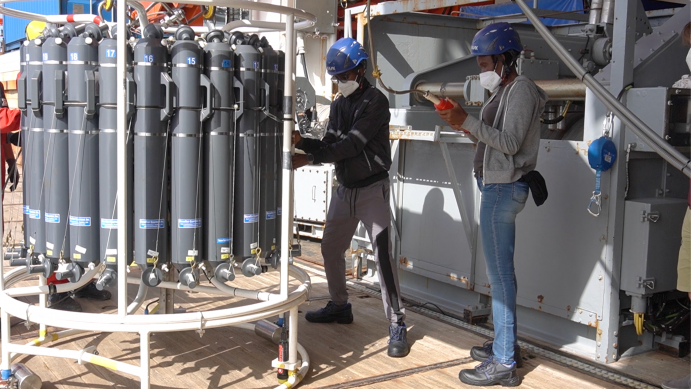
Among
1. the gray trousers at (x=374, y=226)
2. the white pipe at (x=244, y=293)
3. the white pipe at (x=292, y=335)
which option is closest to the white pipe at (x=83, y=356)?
the white pipe at (x=244, y=293)

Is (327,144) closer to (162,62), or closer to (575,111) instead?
(162,62)

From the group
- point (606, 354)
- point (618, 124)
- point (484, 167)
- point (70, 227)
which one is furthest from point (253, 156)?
point (606, 354)

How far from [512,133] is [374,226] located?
1228 mm

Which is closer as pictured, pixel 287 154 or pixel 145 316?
pixel 145 316

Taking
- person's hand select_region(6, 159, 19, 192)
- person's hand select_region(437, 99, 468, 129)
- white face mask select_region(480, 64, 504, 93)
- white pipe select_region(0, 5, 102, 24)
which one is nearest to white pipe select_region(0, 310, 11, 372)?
person's hand select_region(6, 159, 19, 192)

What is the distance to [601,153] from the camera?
4219mm

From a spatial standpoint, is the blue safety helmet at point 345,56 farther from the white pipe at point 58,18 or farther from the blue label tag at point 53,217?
the blue label tag at point 53,217

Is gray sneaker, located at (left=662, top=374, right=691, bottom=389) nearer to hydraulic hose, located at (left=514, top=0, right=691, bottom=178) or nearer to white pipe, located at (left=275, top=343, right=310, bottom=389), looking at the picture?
hydraulic hose, located at (left=514, top=0, right=691, bottom=178)

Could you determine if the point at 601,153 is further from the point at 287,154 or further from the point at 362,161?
the point at 287,154

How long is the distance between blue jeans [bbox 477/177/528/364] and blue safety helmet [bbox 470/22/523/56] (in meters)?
0.76

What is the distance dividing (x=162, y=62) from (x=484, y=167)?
1.85 metres

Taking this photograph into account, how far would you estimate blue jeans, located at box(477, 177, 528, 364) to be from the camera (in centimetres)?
399

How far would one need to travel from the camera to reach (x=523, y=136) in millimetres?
3854

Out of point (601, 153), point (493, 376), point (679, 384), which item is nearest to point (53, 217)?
point (493, 376)
